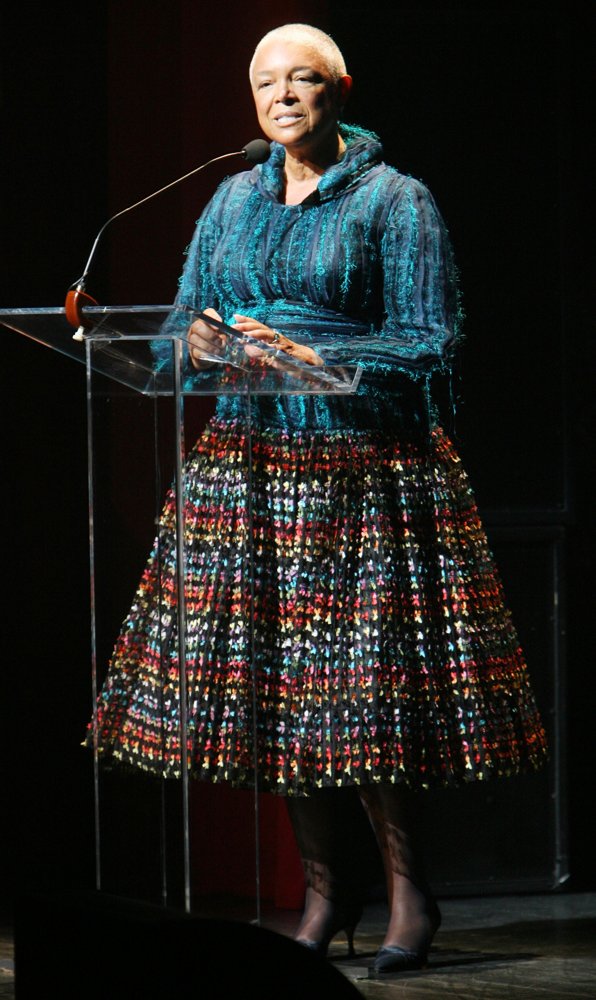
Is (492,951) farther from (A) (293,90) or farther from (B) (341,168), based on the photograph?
(A) (293,90)

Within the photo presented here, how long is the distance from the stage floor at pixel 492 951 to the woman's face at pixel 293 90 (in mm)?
1381

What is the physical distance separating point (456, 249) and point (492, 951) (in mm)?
1488

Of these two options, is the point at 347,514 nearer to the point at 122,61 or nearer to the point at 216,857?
the point at 216,857

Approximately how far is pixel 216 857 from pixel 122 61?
70.9 inches

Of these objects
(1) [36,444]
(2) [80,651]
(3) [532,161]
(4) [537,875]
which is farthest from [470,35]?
(4) [537,875]

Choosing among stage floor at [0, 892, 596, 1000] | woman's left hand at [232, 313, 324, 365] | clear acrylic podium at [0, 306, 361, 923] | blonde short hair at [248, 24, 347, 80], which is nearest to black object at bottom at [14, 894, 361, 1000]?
clear acrylic podium at [0, 306, 361, 923]

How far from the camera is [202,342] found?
2.24m

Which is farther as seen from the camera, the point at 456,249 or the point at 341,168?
the point at 456,249

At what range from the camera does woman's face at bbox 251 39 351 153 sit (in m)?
3.02

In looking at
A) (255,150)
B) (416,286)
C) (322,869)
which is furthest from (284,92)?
(322,869)

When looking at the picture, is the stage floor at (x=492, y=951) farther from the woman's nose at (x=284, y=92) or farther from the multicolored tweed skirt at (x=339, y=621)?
the woman's nose at (x=284, y=92)

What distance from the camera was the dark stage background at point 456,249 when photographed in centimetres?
364

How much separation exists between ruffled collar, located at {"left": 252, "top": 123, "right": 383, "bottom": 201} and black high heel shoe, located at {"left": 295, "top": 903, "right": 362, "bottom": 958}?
4.05 ft

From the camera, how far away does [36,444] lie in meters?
3.71
